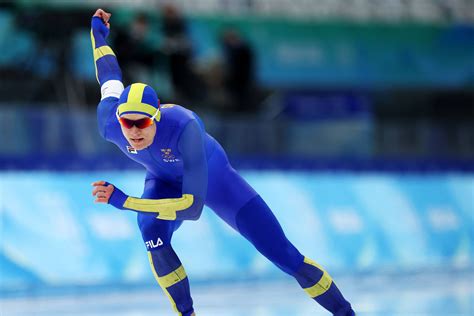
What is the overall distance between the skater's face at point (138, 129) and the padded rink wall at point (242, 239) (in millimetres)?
4271

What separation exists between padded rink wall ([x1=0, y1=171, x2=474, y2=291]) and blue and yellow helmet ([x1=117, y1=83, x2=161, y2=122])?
434 cm

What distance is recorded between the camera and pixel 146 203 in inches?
224

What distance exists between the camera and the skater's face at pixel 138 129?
570 cm

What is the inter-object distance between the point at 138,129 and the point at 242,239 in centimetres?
574

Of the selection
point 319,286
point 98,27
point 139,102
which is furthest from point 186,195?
point 98,27

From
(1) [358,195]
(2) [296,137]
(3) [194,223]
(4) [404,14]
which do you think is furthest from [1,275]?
(4) [404,14]

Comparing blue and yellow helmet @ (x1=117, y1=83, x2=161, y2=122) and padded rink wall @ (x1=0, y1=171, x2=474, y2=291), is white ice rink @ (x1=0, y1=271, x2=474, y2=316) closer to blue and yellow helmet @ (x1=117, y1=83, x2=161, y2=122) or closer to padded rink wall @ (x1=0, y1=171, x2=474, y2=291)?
padded rink wall @ (x1=0, y1=171, x2=474, y2=291)

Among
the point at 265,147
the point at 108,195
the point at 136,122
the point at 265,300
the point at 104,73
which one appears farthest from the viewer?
the point at 265,147

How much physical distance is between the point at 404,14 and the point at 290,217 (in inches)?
179

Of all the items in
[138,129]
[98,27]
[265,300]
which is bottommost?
[138,129]

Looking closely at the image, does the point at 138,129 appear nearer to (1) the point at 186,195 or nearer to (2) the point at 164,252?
(1) the point at 186,195

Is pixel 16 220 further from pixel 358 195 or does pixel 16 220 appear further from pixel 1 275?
pixel 358 195

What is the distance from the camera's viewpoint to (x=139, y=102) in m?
5.73

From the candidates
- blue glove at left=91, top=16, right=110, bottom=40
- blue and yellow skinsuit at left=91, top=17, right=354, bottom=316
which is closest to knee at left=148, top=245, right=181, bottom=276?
blue and yellow skinsuit at left=91, top=17, right=354, bottom=316
